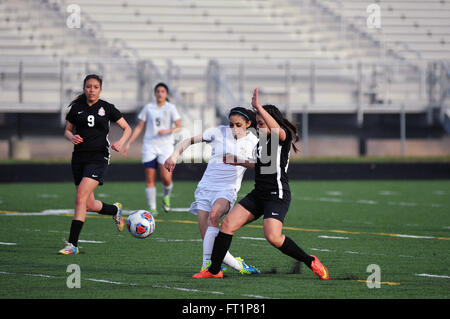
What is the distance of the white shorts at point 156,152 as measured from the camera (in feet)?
51.8

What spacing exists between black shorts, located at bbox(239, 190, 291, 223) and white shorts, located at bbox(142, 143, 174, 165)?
7.13 m

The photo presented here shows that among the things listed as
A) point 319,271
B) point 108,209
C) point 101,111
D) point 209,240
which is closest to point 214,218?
point 209,240

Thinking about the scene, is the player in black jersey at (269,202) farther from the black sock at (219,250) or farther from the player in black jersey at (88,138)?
the player in black jersey at (88,138)

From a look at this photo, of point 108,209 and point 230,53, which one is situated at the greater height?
point 230,53

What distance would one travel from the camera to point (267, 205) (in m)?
8.67

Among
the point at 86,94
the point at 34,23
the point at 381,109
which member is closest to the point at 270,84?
the point at 381,109

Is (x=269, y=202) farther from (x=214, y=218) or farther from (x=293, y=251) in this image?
(x=214, y=218)

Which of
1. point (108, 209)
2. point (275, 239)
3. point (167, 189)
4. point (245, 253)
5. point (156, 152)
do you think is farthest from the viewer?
point (167, 189)

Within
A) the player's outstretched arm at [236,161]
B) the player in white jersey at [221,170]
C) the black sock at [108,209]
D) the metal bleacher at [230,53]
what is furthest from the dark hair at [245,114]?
the metal bleacher at [230,53]

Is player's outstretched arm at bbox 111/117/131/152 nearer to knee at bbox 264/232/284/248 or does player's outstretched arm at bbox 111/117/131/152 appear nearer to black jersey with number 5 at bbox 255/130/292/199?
black jersey with number 5 at bbox 255/130/292/199

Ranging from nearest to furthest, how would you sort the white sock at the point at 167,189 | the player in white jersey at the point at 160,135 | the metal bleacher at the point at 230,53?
the player in white jersey at the point at 160,135 → the white sock at the point at 167,189 → the metal bleacher at the point at 230,53

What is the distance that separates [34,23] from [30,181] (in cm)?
840

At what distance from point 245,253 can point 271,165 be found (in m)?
2.19

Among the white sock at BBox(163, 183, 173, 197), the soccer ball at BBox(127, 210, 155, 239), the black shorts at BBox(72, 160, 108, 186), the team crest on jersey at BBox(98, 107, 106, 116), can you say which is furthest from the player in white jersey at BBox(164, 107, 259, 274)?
the white sock at BBox(163, 183, 173, 197)
